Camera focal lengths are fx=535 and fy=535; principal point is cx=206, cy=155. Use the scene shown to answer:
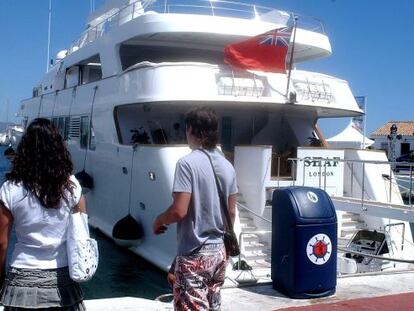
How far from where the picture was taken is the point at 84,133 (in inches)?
514

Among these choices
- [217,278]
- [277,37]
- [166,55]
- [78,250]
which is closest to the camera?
[78,250]

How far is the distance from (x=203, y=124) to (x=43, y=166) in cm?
98

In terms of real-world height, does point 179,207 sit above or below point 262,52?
below

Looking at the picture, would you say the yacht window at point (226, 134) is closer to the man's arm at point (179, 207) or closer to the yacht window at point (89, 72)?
the yacht window at point (89, 72)

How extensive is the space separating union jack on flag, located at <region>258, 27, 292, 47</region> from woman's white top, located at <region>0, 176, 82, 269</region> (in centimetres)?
800

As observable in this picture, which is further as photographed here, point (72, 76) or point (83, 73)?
point (72, 76)

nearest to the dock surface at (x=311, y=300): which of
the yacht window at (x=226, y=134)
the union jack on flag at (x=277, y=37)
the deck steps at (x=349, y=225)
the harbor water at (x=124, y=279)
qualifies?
the harbor water at (x=124, y=279)

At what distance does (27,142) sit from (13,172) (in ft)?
0.54

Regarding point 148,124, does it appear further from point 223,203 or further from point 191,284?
point 191,284

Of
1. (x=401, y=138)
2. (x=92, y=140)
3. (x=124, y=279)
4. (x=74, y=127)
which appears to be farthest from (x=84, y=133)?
(x=401, y=138)

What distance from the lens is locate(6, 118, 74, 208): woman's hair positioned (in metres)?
2.65

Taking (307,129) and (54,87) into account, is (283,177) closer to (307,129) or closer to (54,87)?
(307,129)

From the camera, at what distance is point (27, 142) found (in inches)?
106

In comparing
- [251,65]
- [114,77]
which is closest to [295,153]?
[251,65]
